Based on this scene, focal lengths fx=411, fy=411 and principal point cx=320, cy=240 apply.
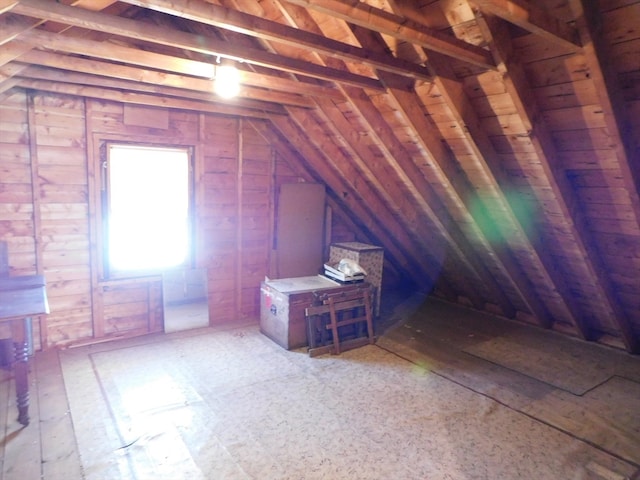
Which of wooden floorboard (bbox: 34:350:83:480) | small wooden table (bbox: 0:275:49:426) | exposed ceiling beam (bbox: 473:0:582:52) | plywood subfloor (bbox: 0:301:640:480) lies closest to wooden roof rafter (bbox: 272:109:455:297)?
plywood subfloor (bbox: 0:301:640:480)

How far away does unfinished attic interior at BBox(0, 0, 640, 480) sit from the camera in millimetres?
2078

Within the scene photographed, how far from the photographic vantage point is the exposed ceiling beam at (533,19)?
5.14 ft

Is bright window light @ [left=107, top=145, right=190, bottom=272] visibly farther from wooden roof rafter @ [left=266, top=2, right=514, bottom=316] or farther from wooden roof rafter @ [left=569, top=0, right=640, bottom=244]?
wooden roof rafter @ [left=569, top=0, right=640, bottom=244]

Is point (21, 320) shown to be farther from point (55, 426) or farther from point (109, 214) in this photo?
point (109, 214)

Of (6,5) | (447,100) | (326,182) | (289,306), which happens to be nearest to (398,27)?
(447,100)

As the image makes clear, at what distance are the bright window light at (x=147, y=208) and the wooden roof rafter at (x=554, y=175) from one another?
117 inches

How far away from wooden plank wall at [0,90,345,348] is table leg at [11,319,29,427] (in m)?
1.15

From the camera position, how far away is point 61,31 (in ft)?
7.24

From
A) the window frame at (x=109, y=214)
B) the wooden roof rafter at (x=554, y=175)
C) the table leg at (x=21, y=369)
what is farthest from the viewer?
the window frame at (x=109, y=214)

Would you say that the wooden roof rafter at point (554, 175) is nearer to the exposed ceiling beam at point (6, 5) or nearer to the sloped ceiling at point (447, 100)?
the sloped ceiling at point (447, 100)

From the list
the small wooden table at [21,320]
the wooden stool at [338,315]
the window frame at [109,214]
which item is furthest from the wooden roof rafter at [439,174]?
the small wooden table at [21,320]

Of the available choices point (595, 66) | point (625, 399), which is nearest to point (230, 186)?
point (595, 66)

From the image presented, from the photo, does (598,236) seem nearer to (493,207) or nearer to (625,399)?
(493,207)

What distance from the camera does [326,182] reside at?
4.69 meters
